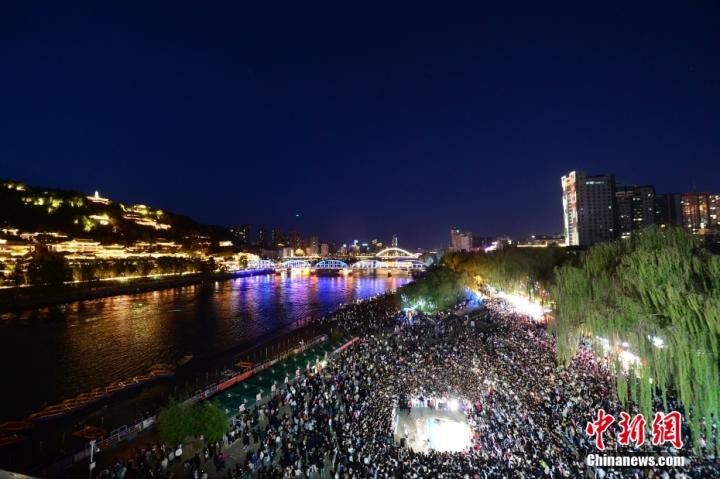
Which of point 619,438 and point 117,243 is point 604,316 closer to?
point 619,438

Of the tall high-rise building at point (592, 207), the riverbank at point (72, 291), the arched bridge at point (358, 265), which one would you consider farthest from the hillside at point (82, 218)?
the tall high-rise building at point (592, 207)

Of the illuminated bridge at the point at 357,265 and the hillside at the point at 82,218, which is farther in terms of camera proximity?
the illuminated bridge at the point at 357,265

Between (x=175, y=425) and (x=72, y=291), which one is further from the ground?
(x=72, y=291)

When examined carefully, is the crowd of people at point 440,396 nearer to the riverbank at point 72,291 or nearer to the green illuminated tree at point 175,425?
the green illuminated tree at point 175,425

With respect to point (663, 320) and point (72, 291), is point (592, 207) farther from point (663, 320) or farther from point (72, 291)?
point (72, 291)

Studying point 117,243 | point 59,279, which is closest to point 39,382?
point 59,279

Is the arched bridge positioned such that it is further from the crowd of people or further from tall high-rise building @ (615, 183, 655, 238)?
the crowd of people

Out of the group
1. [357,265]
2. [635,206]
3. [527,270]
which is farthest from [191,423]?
[357,265]
